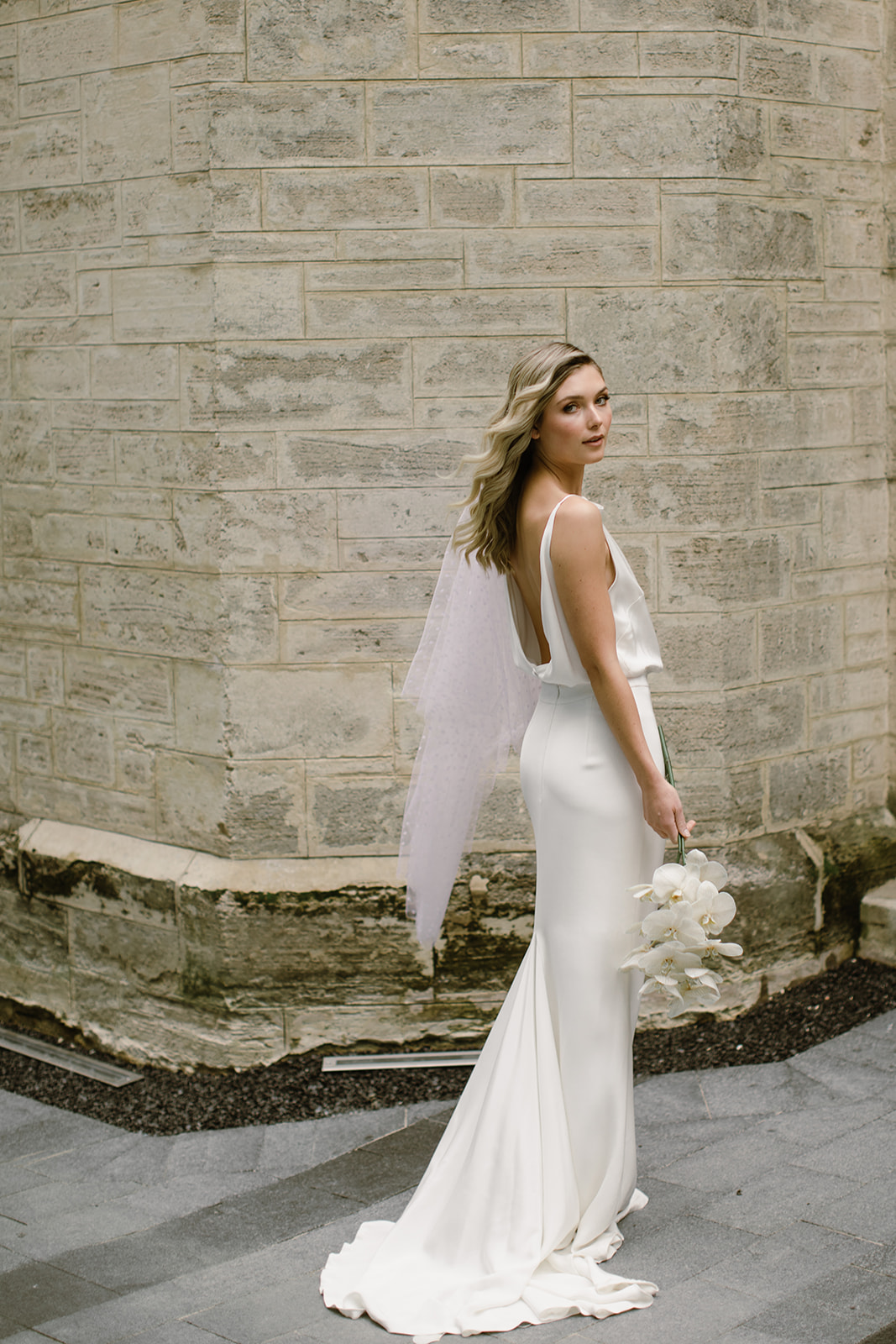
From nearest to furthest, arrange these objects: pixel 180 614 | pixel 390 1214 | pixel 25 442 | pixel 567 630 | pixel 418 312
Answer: pixel 567 630, pixel 390 1214, pixel 418 312, pixel 180 614, pixel 25 442

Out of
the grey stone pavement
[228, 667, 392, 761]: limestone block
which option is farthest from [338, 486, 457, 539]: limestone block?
the grey stone pavement

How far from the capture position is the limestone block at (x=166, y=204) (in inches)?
200

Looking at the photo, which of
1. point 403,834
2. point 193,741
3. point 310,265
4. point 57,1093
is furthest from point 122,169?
point 57,1093

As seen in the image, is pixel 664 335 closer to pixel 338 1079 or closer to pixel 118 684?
pixel 118 684

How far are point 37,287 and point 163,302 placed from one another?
70 cm

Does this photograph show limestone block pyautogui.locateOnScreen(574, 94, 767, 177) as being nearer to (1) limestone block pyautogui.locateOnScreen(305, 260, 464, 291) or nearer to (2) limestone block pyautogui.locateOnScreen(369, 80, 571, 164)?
(2) limestone block pyautogui.locateOnScreen(369, 80, 571, 164)

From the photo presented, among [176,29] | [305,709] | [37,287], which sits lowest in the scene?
[305,709]

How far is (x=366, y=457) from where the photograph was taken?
5137 millimetres

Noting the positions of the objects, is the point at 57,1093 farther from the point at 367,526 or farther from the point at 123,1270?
the point at 367,526

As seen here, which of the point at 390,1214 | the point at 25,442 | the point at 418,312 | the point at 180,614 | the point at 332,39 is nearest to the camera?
the point at 390,1214

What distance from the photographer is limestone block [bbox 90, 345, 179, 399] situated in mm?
5242

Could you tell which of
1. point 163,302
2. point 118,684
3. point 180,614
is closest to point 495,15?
point 163,302

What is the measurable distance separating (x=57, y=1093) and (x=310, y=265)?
3056 millimetres

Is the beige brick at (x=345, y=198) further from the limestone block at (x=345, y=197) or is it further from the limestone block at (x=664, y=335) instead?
the limestone block at (x=664, y=335)
